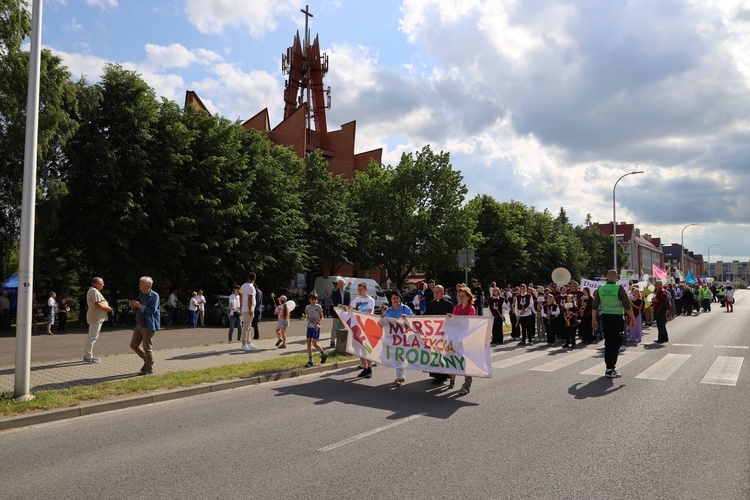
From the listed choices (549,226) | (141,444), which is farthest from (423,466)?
(549,226)

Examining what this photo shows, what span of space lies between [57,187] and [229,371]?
49.2 ft

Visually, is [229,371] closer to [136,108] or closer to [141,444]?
[141,444]

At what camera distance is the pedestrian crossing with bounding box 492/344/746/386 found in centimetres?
1020

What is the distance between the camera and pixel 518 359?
507 inches

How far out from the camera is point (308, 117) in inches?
2312

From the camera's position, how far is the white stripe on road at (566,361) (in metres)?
11.3

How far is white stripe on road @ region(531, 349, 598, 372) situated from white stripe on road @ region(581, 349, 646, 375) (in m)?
0.64

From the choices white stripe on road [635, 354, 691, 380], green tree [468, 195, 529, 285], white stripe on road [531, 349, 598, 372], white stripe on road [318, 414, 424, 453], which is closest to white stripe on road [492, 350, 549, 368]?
white stripe on road [531, 349, 598, 372]

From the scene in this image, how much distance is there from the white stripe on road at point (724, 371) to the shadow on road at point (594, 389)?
1.73m

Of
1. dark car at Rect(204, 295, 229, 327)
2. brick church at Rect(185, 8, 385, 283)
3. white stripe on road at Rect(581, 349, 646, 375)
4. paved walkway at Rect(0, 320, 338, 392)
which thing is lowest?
white stripe on road at Rect(581, 349, 646, 375)

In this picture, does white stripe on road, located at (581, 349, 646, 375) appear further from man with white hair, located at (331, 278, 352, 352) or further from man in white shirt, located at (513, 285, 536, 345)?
man with white hair, located at (331, 278, 352, 352)

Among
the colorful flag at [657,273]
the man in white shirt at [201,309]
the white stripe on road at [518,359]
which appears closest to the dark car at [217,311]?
the man in white shirt at [201,309]

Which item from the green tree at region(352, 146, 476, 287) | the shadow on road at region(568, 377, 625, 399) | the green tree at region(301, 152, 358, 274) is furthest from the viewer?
the green tree at region(352, 146, 476, 287)

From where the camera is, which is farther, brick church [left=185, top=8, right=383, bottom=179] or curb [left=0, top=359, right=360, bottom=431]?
brick church [left=185, top=8, right=383, bottom=179]
